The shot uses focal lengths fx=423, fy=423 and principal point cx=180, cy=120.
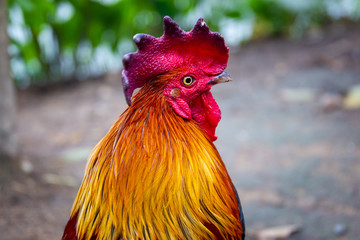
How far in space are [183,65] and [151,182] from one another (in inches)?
23.3

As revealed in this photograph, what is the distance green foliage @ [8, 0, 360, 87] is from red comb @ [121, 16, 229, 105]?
6305mm

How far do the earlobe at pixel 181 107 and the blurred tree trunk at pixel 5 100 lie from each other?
3105 millimetres

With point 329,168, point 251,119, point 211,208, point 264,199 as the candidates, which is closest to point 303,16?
point 251,119

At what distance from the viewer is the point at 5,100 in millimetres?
4562

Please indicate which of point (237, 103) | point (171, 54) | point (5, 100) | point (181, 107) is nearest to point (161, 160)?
point (181, 107)

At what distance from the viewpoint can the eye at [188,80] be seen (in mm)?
2088

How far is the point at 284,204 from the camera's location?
437 cm

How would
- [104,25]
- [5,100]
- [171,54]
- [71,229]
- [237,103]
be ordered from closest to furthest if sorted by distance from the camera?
[171,54]
[71,229]
[5,100]
[237,103]
[104,25]

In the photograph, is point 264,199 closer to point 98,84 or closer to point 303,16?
point 98,84

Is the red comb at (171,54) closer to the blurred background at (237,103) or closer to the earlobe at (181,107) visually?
the earlobe at (181,107)

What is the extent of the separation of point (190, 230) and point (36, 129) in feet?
17.9

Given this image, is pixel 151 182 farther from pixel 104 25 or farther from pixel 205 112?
pixel 104 25

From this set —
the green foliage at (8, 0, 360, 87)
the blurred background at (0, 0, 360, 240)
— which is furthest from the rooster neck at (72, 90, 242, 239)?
the green foliage at (8, 0, 360, 87)

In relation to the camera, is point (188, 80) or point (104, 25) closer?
point (188, 80)
